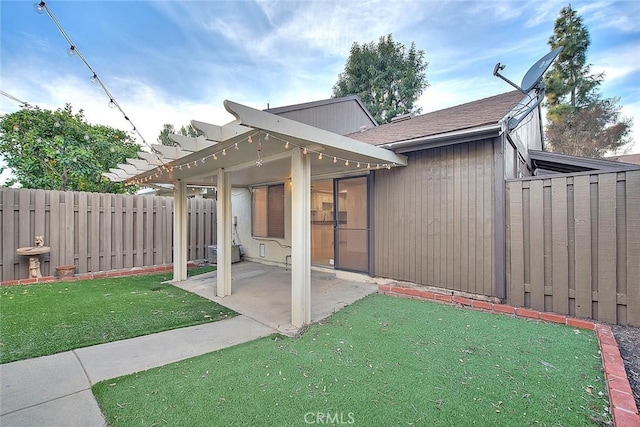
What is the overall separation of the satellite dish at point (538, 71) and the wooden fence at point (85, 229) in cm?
893

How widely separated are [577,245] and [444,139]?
7.66ft

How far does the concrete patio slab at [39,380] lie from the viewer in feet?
6.98

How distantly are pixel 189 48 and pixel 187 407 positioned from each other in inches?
326

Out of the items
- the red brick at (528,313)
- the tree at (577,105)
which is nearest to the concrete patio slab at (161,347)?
the red brick at (528,313)

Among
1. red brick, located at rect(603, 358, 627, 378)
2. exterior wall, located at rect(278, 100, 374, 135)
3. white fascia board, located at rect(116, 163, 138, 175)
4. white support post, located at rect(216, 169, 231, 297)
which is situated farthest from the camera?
exterior wall, located at rect(278, 100, 374, 135)

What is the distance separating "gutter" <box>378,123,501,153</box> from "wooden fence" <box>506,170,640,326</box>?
89 centimetres

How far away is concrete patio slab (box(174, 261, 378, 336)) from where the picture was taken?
13.6 feet

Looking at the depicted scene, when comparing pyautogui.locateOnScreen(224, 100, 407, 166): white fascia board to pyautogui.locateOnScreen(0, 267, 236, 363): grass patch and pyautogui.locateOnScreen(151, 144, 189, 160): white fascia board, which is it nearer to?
pyautogui.locateOnScreen(151, 144, 189, 160): white fascia board

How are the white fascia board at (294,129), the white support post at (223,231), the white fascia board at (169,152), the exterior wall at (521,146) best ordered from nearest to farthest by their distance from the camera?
the white fascia board at (294,129), the white fascia board at (169,152), the exterior wall at (521,146), the white support post at (223,231)

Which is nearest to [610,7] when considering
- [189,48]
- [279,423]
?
[189,48]

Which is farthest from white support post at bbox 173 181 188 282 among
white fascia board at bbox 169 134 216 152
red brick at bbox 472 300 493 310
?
red brick at bbox 472 300 493 310

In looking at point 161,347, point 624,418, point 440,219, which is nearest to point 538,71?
point 440,219

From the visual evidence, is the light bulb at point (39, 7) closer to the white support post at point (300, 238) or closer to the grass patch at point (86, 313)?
the white support post at point (300, 238)
